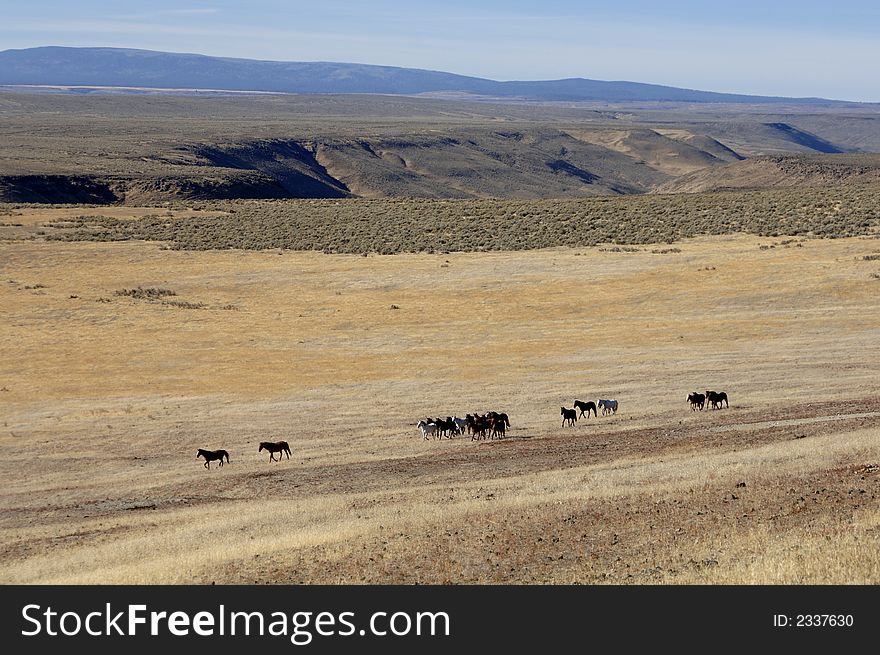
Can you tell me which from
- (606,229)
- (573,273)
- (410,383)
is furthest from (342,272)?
(410,383)

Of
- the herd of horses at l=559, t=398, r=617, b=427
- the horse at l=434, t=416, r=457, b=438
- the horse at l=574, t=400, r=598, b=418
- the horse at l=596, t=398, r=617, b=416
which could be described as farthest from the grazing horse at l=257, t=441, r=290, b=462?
the horse at l=596, t=398, r=617, b=416

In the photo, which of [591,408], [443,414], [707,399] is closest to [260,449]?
[443,414]

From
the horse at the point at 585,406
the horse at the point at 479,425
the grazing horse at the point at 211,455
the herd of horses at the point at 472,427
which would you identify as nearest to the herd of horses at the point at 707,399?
the horse at the point at 585,406

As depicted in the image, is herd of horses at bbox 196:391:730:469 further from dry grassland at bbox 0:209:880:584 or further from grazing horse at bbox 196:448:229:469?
dry grassland at bbox 0:209:880:584

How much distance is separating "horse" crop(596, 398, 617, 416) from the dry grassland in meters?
0.43

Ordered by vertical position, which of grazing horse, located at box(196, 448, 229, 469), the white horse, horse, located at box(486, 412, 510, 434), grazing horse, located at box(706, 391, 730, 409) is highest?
grazing horse, located at box(706, 391, 730, 409)

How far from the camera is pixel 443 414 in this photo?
89.0 ft

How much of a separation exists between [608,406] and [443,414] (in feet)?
13.9

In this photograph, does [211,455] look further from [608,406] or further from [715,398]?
[715,398]

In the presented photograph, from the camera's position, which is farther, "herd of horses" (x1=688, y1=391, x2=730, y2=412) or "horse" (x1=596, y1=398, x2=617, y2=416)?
"horse" (x1=596, y1=398, x2=617, y2=416)

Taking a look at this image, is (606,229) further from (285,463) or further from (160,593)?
(160,593)

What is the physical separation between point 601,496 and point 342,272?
37.9 m

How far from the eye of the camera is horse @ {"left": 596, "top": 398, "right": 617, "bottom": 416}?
1018 inches

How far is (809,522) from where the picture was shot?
13641 mm
